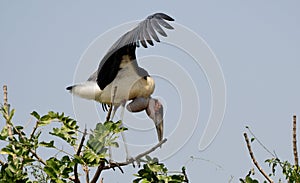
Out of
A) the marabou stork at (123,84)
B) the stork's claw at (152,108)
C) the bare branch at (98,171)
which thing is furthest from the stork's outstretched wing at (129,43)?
the bare branch at (98,171)

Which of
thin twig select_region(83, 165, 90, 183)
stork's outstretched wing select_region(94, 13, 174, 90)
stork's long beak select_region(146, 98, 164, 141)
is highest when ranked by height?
stork's outstretched wing select_region(94, 13, 174, 90)

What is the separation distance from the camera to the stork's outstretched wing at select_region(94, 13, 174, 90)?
9.06 feet

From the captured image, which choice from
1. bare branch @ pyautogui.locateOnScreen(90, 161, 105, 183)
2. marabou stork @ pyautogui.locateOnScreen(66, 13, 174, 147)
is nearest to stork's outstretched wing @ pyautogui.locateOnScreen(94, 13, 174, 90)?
marabou stork @ pyautogui.locateOnScreen(66, 13, 174, 147)

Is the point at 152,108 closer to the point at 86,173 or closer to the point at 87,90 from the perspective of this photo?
the point at 87,90

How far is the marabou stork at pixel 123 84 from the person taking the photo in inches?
118

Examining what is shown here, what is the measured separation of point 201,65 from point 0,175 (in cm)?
100

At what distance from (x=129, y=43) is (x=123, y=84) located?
0.34 m

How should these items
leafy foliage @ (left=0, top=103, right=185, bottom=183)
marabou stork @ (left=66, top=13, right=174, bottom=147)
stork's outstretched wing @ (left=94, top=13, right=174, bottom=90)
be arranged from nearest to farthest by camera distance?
leafy foliage @ (left=0, top=103, right=185, bottom=183) < stork's outstretched wing @ (left=94, top=13, right=174, bottom=90) < marabou stork @ (left=66, top=13, right=174, bottom=147)

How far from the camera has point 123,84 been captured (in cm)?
313

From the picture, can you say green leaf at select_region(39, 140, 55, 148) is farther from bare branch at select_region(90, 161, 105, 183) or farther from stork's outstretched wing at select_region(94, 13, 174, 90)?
stork's outstretched wing at select_region(94, 13, 174, 90)

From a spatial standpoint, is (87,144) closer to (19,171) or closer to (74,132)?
(74,132)

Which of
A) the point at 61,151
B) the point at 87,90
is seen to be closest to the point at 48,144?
the point at 61,151

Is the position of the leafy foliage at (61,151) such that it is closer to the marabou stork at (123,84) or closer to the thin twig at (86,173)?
the thin twig at (86,173)

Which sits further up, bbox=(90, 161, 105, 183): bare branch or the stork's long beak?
the stork's long beak
